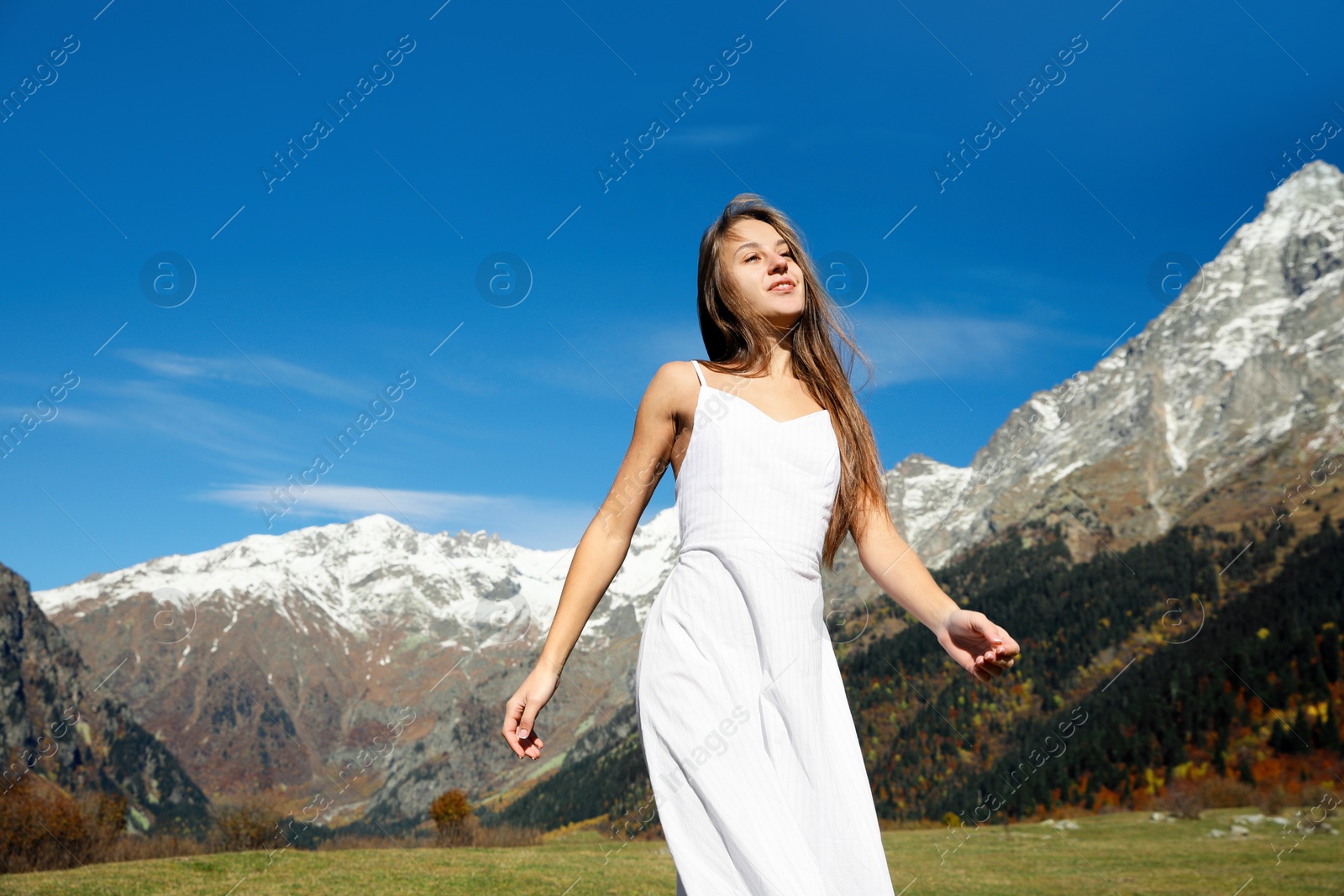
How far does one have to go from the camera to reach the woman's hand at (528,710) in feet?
8.16

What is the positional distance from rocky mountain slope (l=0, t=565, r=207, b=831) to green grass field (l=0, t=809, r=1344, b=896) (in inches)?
5469

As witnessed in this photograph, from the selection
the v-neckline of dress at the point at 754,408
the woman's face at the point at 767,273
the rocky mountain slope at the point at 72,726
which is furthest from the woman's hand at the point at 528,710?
the rocky mountain slope at the point at 72,726

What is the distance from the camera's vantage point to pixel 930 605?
274 cm

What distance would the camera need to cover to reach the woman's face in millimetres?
3023

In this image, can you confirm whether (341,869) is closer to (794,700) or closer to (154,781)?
(794,700)

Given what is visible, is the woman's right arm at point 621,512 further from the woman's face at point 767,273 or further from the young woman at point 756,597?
the woman's face at point 767,273

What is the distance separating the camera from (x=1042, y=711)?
11856 cm

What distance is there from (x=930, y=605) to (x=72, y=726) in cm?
18288

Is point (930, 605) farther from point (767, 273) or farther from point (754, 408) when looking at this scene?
point (767, 273)

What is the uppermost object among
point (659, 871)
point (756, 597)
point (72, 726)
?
point (72, 726)

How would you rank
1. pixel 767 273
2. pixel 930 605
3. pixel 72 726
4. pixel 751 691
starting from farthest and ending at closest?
pixel 72 726 → pixel 767 273 → pixel 930 605 → pixel 751 691

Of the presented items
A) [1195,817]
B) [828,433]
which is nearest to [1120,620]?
[1195,817]

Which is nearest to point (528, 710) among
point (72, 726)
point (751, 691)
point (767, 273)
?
point (751, 691)

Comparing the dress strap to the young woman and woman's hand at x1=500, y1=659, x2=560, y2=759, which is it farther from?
woman's hand at x1=500, y1=659, x2=560, y2=759
